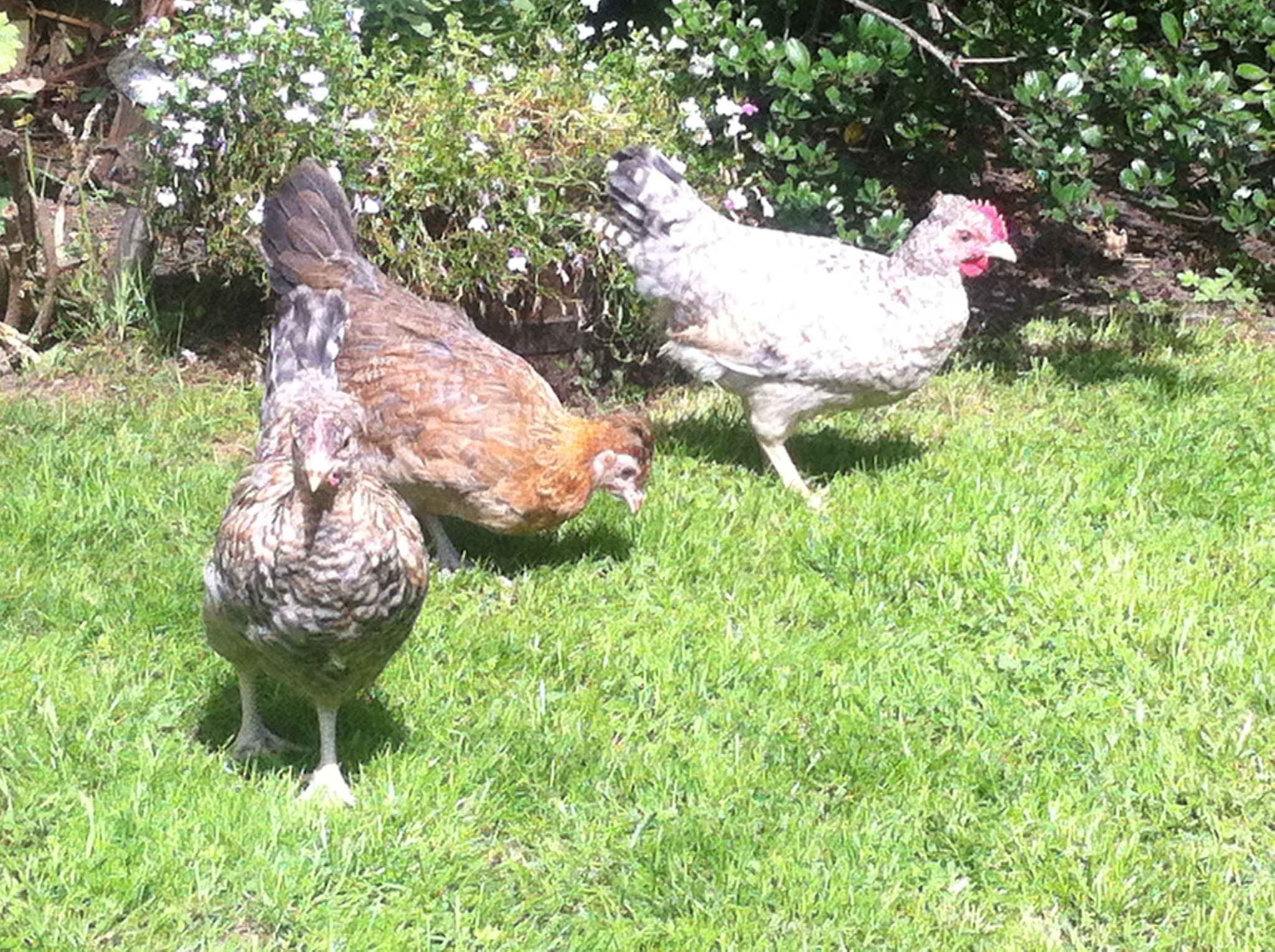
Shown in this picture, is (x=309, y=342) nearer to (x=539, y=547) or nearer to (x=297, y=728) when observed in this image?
(x=297, y=728)

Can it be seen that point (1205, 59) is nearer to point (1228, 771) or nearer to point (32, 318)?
point (1228, 771)

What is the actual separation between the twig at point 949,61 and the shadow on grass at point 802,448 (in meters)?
1.66

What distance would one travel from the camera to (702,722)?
13.4 feet

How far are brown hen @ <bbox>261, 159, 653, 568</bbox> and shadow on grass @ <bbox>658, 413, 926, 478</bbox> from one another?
1063 mm

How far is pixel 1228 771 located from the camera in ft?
12.7

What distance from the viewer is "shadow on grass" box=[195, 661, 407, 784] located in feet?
12.5

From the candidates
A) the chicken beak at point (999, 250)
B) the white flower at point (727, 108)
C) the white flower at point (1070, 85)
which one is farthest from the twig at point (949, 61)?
the chicken beak at point (999, 250)

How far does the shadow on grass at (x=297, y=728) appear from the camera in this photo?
12.5 feet

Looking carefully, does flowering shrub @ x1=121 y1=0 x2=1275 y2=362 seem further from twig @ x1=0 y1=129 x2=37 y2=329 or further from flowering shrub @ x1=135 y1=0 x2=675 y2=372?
twig @ x1=0 y1=129 x2=37 y2=329

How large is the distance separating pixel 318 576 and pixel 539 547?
6.85 ft

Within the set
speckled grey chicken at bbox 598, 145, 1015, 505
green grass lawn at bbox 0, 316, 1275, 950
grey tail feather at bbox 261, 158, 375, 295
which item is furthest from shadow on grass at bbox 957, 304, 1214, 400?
grey tail feather at bbox 261, 158, 375, 295

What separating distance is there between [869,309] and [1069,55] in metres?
1.89

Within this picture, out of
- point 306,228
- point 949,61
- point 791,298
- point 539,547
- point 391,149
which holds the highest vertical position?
point 949,61

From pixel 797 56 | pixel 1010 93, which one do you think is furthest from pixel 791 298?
pixel 1010 93
